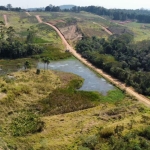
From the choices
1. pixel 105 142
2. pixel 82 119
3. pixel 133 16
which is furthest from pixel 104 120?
pixel 133 16

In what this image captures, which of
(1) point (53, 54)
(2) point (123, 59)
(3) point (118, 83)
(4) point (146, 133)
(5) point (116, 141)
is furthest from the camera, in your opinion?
(1) point (53, 54)

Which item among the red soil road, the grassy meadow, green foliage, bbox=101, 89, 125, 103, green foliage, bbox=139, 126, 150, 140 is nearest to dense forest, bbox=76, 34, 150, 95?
the red soil road

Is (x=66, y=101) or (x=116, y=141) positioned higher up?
(x=116, y=141)

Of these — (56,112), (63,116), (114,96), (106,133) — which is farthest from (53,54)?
(106,133)

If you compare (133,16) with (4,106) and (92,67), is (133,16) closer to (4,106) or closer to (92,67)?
(92,67)

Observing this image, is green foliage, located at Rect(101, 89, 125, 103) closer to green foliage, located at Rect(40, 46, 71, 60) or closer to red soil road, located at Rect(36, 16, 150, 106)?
red soil road, located at Rect(36, 16, 150, 106)

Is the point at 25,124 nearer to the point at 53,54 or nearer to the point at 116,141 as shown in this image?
the point at 116,141
